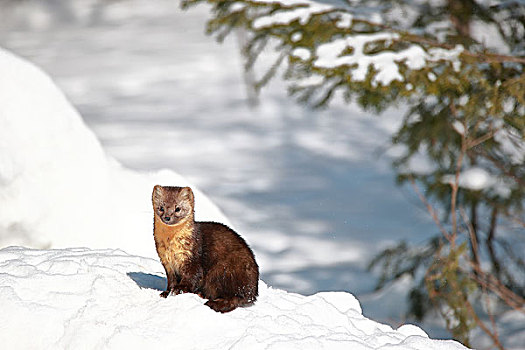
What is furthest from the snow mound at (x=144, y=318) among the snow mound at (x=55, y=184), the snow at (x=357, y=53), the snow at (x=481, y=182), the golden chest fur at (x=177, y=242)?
the snow at (x=481, y=182)

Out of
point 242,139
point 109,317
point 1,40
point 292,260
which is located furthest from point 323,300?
point 1,40

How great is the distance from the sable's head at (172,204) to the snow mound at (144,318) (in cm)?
32

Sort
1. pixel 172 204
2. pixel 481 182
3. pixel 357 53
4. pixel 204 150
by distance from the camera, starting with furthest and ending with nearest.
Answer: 1. pixel 204 150
2. pixel 481 182
3. pixel 357 53
4. pixel 172 204

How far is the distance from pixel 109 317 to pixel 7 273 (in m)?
0.60

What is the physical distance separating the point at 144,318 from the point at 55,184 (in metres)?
2.35

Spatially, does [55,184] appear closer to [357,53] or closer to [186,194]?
[357,53]

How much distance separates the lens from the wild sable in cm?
267

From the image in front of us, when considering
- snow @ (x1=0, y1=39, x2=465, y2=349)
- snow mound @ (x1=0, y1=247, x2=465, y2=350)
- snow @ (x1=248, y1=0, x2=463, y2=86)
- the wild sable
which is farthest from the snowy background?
the wild sable

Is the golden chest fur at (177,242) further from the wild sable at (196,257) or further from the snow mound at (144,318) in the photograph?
the snow mound at (144,318)

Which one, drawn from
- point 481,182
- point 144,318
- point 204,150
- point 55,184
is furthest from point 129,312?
point 204,150

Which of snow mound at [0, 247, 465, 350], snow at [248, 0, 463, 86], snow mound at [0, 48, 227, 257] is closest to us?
snow mound at [0, 247, 465, 350]

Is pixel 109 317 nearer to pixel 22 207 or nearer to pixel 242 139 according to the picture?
pixel 22 207

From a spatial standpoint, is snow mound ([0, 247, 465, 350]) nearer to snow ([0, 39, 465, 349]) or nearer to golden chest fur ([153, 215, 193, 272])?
snow ([0, 39, 465, 349])

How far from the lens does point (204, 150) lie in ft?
35.8
